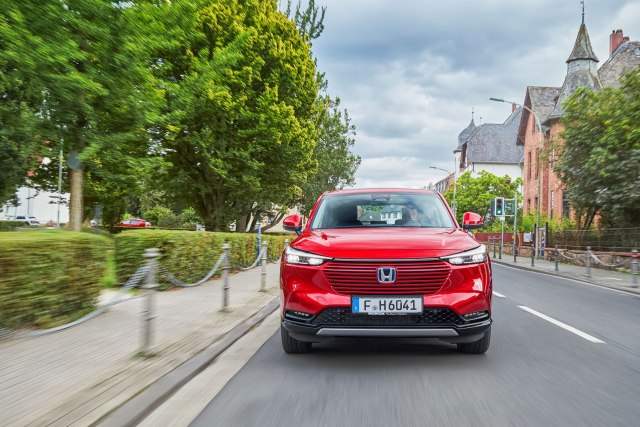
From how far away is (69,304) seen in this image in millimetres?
6898

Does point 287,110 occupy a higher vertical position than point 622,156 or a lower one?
higher

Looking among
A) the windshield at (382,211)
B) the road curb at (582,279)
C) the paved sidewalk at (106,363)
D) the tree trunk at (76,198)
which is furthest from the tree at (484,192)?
the windshield at (382,211)

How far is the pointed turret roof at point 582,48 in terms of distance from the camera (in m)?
41.6

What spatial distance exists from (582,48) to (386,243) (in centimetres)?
4245

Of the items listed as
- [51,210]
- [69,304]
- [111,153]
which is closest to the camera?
[69,304]

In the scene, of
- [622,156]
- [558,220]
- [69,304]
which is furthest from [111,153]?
[558,220]

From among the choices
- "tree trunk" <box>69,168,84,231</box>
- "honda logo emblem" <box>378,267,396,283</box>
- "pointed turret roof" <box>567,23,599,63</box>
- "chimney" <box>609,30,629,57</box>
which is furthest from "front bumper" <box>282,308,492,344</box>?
"chimney" <box>609,30,629,57</box>

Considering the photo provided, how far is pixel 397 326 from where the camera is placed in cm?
487

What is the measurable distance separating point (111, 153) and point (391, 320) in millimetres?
9303

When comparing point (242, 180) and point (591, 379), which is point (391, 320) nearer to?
point (591, 379)

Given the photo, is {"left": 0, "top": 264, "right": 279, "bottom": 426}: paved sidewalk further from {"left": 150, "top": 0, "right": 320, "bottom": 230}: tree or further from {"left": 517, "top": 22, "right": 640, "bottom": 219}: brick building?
{"left": 517, "top": 22, "right": 640, "bottom": 219}: brick building

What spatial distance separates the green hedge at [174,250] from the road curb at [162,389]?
441 centimetres

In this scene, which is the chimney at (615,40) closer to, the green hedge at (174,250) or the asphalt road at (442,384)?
the green hedge at (174,250)

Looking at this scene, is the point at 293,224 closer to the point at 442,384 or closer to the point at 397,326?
the point at 397,326
